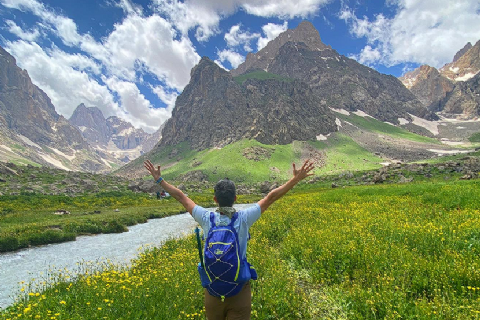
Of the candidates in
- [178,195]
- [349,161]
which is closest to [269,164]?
[349,161]

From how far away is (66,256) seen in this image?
17.9 m

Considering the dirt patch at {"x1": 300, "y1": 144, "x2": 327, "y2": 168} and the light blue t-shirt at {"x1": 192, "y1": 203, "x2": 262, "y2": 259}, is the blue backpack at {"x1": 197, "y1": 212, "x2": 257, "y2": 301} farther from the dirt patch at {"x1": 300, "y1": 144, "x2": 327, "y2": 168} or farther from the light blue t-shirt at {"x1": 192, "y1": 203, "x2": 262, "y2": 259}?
the dirt patch at {"x1": 300, "y1": 144, "x2": 327, "y2": 168}

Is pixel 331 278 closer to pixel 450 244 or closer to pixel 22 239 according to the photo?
pixel 450 244

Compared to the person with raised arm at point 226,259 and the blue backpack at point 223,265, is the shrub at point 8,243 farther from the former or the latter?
the blue backpack at point 223,265

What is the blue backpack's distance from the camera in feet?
14.0

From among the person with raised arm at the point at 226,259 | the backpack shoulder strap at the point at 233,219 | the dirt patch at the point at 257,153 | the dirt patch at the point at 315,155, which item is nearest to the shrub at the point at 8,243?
the person with raised arm at the point at 226,259

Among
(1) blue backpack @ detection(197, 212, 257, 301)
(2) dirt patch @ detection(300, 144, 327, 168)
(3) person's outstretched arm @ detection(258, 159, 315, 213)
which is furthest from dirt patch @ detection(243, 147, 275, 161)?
(1) blue backpack @ detection(197, 212, 257, 301)

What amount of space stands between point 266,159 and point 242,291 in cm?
17534

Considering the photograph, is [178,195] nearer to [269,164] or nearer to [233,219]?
[233,219]

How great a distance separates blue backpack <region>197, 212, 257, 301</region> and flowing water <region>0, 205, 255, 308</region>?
926 cm

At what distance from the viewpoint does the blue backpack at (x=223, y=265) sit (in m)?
4.28

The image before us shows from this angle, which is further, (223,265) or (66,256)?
(66,256)

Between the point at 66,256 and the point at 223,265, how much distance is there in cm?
1882

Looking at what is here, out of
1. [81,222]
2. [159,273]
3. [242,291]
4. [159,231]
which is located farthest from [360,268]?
[81,222]
